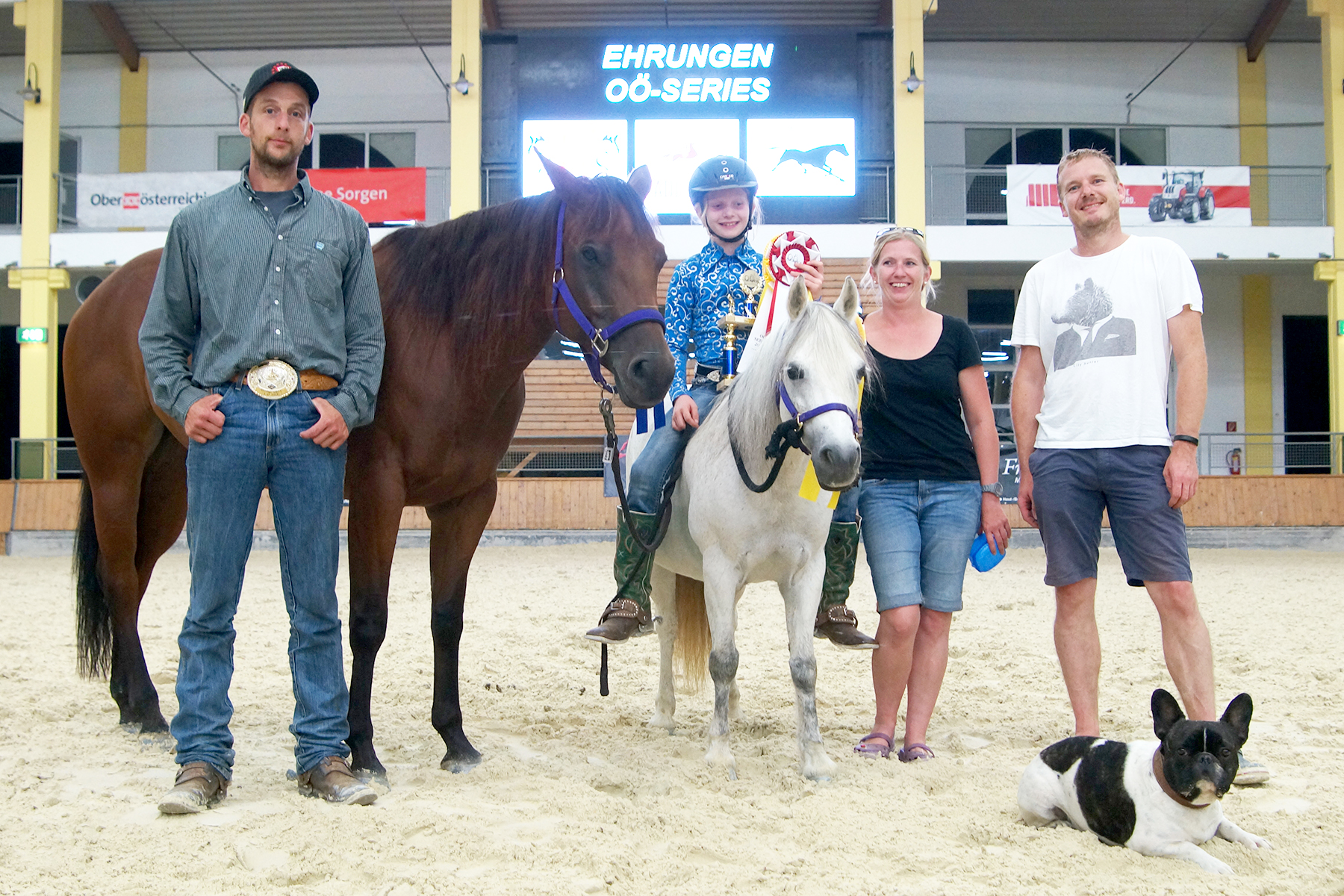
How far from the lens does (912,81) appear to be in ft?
48.2

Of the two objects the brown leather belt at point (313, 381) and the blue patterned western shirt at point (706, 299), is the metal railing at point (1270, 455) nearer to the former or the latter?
the blue patterned western shirt at point (706, 299)

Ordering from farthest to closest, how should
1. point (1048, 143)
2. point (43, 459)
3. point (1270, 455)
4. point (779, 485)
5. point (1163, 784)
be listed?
1. point (1048, 143)
2. point (1270, 455)
3. point (43, 459)
4. point (779, 485)
5. point (1163, 784)

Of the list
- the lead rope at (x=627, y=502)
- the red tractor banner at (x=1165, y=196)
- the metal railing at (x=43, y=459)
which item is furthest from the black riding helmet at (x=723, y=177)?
the metal railing at (x=43, y=459)

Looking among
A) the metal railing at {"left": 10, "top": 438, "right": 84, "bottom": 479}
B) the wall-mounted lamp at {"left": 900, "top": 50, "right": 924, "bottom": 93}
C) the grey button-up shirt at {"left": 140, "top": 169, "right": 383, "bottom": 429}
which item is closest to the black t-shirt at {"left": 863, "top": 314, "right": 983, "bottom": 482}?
the grey button-up shirt at {"left": 140, "top": 169, "right": 383, "bottom": 429}

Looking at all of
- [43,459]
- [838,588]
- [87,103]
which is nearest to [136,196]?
[43,459]

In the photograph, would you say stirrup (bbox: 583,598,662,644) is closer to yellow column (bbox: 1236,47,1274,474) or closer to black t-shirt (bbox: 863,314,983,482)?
black t-shirt (bbox: 863,314,983,482)

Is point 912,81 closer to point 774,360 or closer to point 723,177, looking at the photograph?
point 723,177

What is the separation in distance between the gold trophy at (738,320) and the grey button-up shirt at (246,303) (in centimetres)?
135

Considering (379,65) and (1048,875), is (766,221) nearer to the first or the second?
(379,65)

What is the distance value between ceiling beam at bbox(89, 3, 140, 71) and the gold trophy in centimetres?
1702

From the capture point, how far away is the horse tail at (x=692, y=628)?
4293 mm

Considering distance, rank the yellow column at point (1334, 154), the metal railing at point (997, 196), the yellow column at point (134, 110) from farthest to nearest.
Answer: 1. the yellow column at point (134, 110)
2. the metal railing at point (997, 196)
3. the yellow column at point (1334, 154)

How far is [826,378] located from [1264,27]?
17701 millimetres

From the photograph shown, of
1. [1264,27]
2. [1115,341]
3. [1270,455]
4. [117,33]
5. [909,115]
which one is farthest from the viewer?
[117,33]
